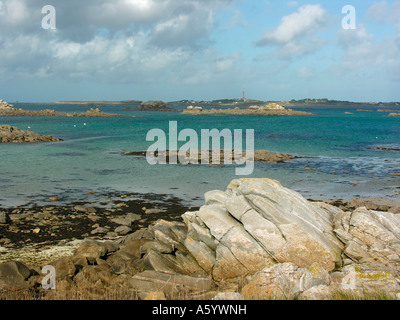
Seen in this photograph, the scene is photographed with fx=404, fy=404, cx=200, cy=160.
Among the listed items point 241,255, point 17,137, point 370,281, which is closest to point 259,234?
point 241,255

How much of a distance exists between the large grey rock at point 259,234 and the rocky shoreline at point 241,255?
29 mm

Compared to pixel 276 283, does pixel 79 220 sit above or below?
below

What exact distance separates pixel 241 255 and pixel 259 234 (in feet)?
2.67

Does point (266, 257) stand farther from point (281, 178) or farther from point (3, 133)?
point (3, 133)

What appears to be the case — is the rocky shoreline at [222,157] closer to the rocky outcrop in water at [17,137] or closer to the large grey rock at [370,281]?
the rocky outcrop in water at [17,137]

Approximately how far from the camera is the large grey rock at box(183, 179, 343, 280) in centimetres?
1173

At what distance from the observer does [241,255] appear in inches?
465

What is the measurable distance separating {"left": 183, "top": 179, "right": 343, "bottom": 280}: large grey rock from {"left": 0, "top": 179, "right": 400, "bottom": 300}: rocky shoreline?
29 mm

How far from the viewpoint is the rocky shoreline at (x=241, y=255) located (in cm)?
1023

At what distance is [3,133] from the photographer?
53.1m

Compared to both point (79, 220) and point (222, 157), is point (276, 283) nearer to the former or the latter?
point (79, 220)

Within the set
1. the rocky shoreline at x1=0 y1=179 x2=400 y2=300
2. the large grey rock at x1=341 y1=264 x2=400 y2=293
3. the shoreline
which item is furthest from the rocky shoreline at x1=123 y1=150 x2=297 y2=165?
the large grey rock at x1=341 y1=264 x2=400 y2=293

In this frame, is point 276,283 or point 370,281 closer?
point 370,281

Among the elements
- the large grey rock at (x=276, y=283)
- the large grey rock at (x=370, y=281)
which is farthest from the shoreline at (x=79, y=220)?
the large grey rock at (x=370, y=281)
